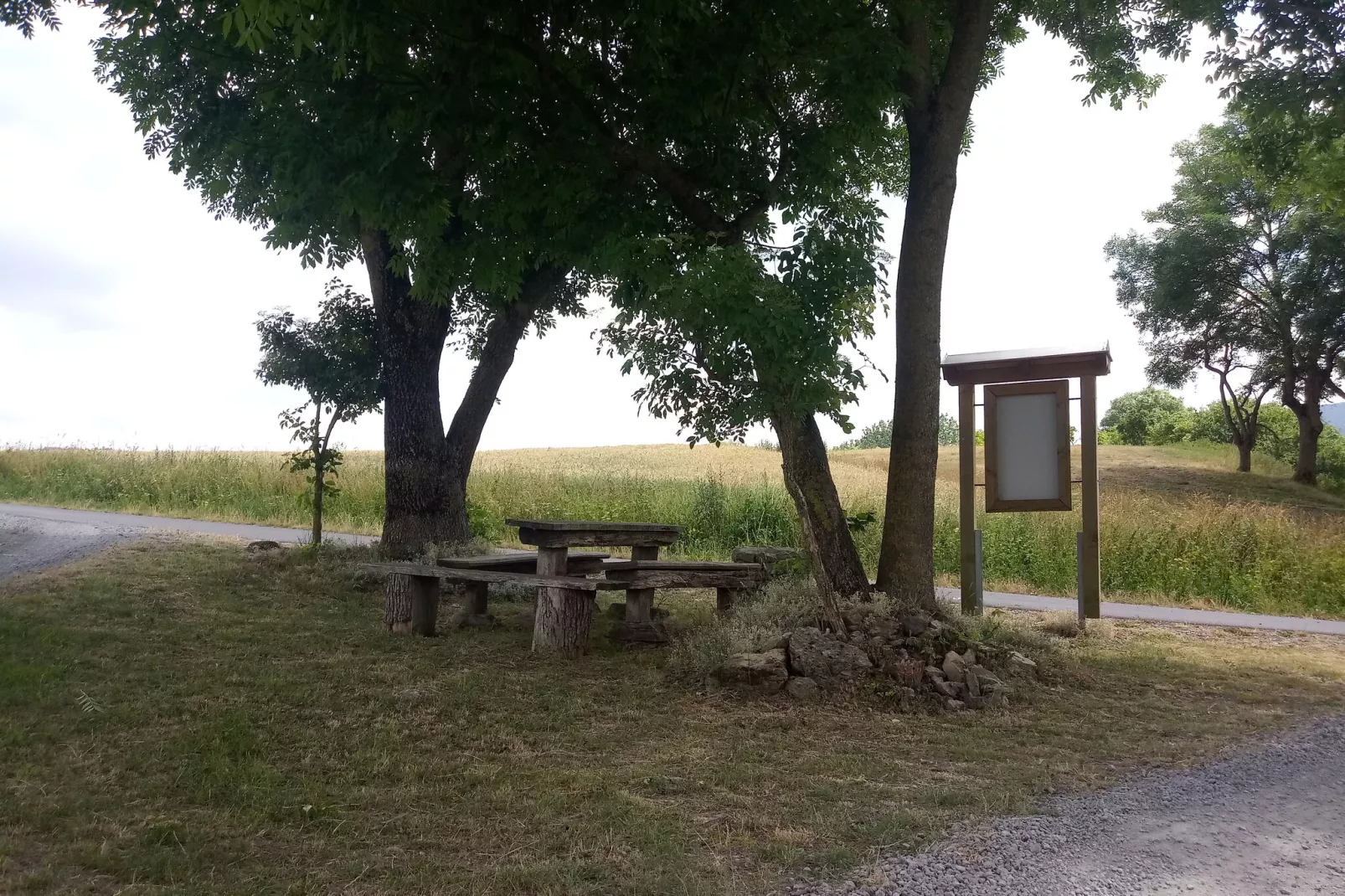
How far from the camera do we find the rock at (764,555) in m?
10.7

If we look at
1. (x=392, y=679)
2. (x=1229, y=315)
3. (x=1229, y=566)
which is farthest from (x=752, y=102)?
(x=1229, y=315)

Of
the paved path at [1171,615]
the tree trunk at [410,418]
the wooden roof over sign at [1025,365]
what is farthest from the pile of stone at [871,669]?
the tree trunk at [410,418]

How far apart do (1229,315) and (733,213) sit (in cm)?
2887

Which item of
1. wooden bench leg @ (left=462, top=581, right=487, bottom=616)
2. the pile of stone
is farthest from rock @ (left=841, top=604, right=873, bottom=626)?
wooden bench leg @ (left=462, top=581, right=487, bottom=616)

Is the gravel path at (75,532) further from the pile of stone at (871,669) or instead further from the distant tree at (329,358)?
the pile of stone at (871,669)

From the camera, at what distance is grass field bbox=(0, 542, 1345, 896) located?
12.6ft

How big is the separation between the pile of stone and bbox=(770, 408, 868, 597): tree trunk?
1046 millimetres

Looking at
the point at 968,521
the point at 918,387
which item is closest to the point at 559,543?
the point at 918,387

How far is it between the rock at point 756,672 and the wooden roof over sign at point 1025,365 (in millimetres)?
4384

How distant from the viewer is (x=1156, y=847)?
420cm

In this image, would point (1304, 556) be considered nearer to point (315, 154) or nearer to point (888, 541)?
point (888, 541)

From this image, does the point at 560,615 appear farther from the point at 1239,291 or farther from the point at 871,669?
the point at 1239,291

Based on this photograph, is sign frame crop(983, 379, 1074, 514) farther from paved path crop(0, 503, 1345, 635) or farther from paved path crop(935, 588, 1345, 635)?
paved path crop(935, 588, 1345, 635)

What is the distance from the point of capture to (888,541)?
29.0ft
